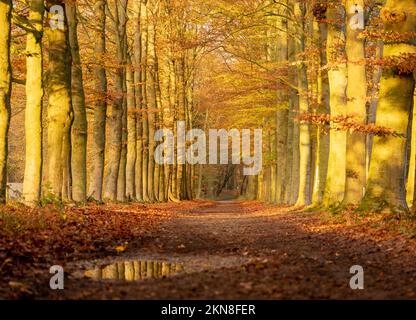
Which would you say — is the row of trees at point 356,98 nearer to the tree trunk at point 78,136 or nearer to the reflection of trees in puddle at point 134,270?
the tree trunk at point 78,136

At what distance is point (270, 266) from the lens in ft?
29.8

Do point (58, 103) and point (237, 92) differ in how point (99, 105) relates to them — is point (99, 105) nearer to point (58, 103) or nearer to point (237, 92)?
point (58, 103)

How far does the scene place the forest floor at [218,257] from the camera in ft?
23.8

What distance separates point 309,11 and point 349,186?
8884 mm

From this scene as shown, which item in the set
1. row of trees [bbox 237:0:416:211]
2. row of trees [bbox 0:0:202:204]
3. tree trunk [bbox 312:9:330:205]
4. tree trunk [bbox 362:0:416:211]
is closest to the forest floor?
tree trunk [bbox 362:0:416:211]

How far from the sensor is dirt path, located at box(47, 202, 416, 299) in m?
7.15

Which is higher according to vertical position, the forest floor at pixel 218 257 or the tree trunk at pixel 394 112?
the tree trunk at pixel 394 112

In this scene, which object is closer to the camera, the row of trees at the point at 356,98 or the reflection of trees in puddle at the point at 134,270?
the reflection of trees in puddle at the point at 134,270

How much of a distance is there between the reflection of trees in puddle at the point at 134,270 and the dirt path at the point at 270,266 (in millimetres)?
324

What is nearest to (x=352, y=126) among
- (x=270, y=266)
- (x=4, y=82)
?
(x=270, y=266)

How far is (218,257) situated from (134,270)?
2006 mm

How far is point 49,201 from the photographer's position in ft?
58.9

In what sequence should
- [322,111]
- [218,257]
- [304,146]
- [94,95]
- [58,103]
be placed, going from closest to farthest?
[218,257] → [58,103] → [322,111] → [94,95] → [304,146]

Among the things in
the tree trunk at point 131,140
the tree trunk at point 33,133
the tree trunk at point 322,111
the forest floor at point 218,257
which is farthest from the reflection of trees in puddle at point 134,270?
the tree trunk at point 131,140
